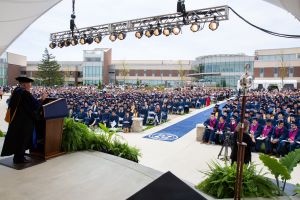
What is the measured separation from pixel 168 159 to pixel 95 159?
4.20 meters

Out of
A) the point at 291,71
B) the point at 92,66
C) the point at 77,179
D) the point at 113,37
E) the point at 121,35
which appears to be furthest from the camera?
the point at 92,66

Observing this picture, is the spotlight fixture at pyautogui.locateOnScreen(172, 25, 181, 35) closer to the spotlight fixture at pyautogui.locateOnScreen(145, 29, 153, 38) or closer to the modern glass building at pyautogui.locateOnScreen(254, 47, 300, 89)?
the spotlight fixture at pyautogui.locateOnScreen(145, 29, 153, 38)

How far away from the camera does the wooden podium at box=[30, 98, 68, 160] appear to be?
16.8 feet

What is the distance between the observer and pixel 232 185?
387 cm

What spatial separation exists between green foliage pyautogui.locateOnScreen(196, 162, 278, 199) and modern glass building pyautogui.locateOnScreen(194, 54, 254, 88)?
68.3 metres

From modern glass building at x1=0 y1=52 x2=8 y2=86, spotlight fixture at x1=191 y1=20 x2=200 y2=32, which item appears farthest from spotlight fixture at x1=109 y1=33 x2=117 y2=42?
modern glass building at x1=0 y1=52 x2=8 y2=86

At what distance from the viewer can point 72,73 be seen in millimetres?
84562

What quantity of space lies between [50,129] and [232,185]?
136 inches

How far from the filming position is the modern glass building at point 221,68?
72.9 metres

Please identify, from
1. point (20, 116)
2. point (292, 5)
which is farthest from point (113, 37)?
point (292, 5)

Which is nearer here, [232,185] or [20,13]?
[232,185]

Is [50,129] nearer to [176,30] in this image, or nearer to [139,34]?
[176,30]

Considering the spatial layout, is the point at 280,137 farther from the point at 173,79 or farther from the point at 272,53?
the point at 173,79

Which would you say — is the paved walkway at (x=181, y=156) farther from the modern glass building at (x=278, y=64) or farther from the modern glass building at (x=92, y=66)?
the modern glass building at (x=92, y=66)
